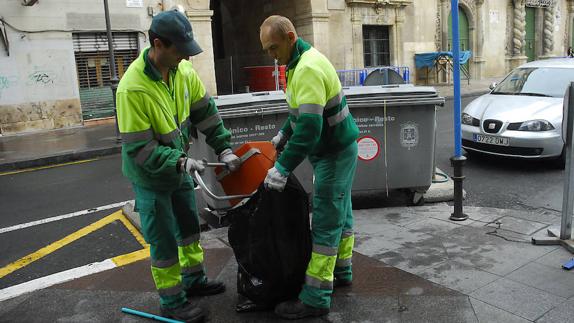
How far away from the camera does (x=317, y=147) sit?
315 centimetres

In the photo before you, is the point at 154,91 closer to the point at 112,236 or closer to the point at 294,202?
the point at 294,202

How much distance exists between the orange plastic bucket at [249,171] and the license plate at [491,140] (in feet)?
15.8

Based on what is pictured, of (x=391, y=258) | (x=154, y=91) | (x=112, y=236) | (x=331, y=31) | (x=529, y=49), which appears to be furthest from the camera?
(x=529, y=49)

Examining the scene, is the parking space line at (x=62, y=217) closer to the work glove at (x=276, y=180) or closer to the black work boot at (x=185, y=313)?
the black work boot at (x=185, y=313)

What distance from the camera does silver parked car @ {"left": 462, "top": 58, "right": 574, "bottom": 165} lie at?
6.81m

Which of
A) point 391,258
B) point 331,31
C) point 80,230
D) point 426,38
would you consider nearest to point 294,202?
point 391,258

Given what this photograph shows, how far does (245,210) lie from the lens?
3098 millimetres

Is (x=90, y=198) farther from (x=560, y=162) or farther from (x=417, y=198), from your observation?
(x=560, y=162)

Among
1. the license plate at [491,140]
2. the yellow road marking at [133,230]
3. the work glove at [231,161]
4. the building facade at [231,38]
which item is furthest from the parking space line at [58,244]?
the building facade at [231,38]

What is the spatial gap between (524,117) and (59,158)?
7.90 m

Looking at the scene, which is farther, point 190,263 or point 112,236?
point 112,236

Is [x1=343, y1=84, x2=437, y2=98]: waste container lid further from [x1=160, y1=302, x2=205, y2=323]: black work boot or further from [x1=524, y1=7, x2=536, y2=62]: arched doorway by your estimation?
[x1=524, y1=7, x2=536, y2=62]: arched doorway

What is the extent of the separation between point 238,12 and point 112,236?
18.1 metres

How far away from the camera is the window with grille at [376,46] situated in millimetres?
21141
